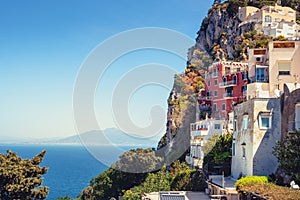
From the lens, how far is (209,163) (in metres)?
27.7

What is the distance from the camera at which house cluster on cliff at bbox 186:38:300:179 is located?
789 inches

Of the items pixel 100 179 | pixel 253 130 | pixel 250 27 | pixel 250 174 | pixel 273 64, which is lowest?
pixel 100 179

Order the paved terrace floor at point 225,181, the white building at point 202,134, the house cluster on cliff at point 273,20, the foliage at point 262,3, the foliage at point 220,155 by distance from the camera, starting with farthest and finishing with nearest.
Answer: the foliage at point 262,3
the house cluster on cliff at point 273,20
the white building at point 202,134
the foliage at point 220,155
the paved terrace floor at point 225,181

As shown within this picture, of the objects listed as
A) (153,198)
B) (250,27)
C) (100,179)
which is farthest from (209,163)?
(250,27)

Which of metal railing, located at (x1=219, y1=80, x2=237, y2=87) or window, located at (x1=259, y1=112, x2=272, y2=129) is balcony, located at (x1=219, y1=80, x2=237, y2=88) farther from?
window, located at (x1=259, y1=112, x2=272, y2=129)

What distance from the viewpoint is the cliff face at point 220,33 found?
2239 inches

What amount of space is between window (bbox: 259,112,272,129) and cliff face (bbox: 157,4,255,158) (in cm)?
2545

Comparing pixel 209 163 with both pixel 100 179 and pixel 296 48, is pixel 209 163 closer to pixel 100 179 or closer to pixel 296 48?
pixel 296 48

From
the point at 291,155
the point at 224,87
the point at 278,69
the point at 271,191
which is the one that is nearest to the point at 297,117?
the point at 291,155

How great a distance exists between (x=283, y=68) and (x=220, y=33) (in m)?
32.3

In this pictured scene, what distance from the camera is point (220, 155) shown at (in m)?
27.0

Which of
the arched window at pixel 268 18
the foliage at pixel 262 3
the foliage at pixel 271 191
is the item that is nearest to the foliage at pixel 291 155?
the foliage at pixel 271 191

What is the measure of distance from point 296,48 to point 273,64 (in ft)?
7.84

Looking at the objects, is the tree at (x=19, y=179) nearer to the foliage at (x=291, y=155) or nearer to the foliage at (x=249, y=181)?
the foliage at (x=249, y=181)
